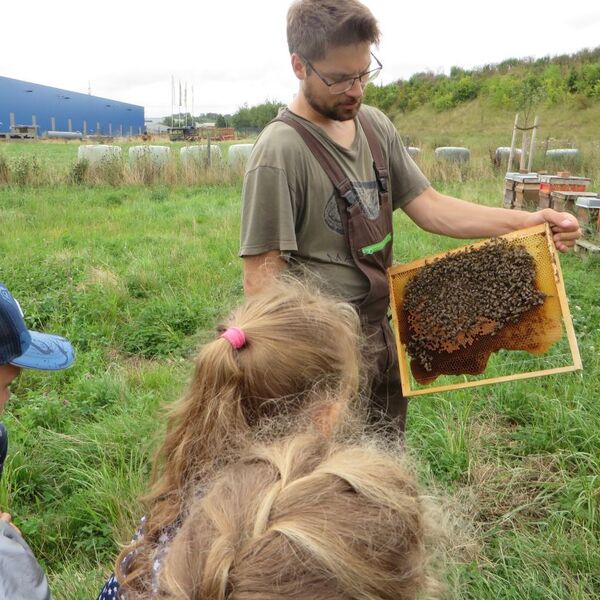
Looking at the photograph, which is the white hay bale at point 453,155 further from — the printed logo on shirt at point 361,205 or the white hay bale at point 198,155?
the printed logo on shirt at point 361,205

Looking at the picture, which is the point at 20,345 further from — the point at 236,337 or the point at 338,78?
the point at 338,78

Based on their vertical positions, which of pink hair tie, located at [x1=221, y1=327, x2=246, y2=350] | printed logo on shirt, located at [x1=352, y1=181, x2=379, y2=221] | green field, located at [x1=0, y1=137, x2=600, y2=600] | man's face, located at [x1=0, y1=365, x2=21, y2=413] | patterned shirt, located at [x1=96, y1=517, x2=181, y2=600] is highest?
printed logo on shirt, located at [x1=352, y1=181, x2=379, y2=221]

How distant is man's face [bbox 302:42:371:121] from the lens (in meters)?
2.37

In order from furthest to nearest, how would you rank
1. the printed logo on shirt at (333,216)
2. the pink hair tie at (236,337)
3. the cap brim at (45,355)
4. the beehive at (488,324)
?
the beehive at (488,324), the printed logo on shirt at (333,216), the cap brim at (45,355), the pink hair tie at (236,337)

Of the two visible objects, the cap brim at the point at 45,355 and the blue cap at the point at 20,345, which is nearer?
the blue cap at the point at 20,345

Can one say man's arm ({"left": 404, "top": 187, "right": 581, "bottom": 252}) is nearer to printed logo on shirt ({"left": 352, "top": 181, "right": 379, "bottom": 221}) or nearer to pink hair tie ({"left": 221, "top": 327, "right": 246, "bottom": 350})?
printed logo on shirt ({"left": 352, "top": 181, "right": 379, "bottom": 221})

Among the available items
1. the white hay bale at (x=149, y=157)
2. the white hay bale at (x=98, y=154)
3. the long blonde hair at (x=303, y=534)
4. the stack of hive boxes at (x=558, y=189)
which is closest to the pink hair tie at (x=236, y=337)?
the long blonde hair at (x=303, y=534)

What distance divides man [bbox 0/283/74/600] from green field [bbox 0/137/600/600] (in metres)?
0.64

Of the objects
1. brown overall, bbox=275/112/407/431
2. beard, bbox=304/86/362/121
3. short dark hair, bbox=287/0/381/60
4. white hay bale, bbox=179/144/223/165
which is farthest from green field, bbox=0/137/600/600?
white hay bale, bbox=179/144/223/165

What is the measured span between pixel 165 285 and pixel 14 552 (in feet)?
16.0

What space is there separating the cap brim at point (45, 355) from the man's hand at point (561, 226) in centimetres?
218

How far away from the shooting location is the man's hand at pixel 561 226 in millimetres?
2631

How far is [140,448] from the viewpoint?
333 centimetres

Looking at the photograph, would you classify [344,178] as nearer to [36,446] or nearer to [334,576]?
[334,576]
